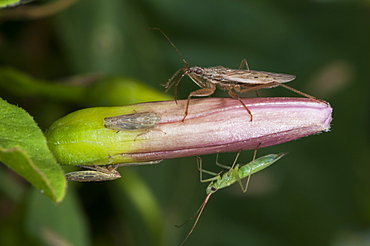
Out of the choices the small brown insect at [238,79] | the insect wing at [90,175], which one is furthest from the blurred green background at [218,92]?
the insect wing at [90,175]

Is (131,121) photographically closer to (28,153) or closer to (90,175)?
(90,175)

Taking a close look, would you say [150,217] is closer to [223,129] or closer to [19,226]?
[19,226]

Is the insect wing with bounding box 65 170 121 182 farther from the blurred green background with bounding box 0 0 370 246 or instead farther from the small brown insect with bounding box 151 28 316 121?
the blurred green background with bounding box 0 0 370 246

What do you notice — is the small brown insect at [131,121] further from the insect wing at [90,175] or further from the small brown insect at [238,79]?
the small brown insect at [238,79]

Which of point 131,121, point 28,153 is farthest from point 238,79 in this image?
point 28,153

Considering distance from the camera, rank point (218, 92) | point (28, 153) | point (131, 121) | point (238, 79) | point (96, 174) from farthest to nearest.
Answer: point (218, 92), point (238, 79), point (96, 174), point (131, 121), point (28, 153)

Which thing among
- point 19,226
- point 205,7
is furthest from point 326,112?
point 205,7
